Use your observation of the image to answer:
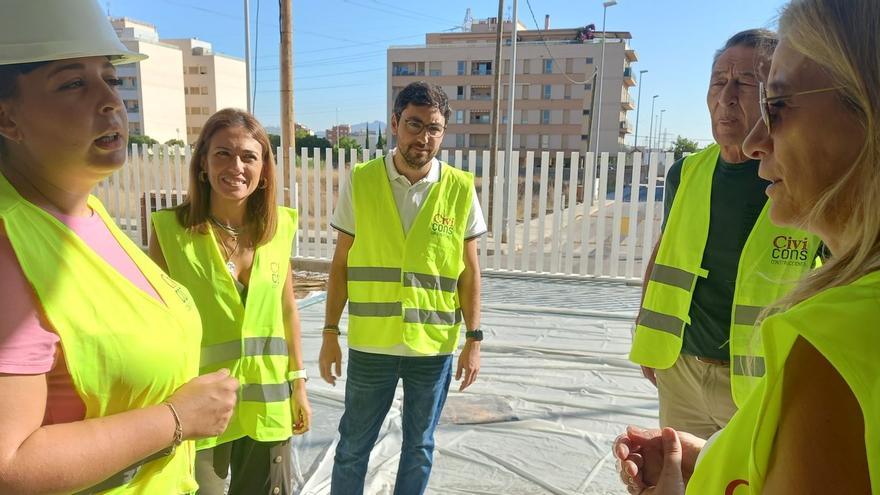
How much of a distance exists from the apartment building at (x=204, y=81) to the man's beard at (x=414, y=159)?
7413 centimetres

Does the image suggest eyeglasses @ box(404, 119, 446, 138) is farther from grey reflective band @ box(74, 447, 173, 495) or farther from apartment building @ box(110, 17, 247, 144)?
apartment building @ box(110, 17, 247, 144)

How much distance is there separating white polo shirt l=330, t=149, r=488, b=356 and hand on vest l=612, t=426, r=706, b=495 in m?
1.23

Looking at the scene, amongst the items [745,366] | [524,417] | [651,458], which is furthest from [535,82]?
[651,458]

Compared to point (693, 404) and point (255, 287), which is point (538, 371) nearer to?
point (693, 404)

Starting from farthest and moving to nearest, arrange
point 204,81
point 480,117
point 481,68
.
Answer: point 204,81 → point 480,117 → point 481,68

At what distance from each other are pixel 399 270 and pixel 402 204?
0.30 metres

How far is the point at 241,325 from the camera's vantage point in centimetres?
199

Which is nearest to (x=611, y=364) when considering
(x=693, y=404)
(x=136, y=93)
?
(x=693, y=404)

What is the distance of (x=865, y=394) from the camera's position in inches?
24.0

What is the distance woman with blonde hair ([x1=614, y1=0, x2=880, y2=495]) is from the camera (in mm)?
633

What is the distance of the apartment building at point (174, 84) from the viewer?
6075 cm

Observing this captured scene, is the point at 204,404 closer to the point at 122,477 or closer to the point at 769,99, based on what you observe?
the point at 122,477

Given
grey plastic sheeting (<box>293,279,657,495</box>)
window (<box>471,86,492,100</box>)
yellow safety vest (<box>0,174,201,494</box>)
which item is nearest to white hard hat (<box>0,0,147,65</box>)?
yellow safety vest (<box>0,174,201,494</box>)

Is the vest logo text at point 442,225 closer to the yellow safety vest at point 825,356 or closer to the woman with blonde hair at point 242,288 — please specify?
the woman with blonde hair at point 242,288
